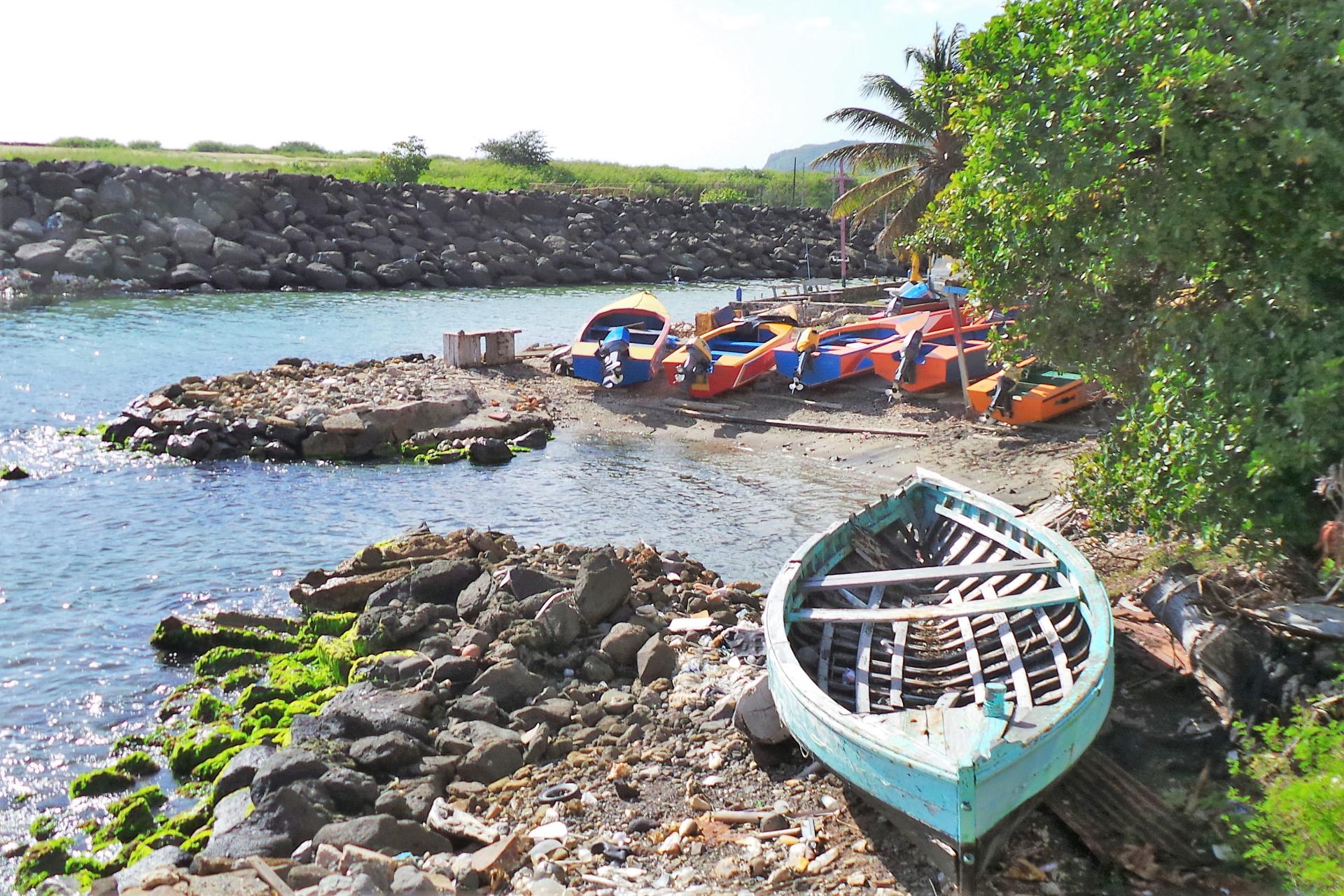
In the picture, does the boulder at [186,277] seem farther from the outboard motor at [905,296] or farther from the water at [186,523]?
the outboard motor at [905,296]

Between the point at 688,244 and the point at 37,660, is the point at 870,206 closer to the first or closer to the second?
the point at 37,660

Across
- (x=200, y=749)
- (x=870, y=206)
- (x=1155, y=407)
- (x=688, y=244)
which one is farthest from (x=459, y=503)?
(x=688, y=244)

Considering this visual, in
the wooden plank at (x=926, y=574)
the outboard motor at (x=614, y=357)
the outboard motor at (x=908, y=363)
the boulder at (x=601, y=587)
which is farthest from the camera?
the outboard motor at (x=614, y=357)

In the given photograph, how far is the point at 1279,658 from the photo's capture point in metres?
7.10

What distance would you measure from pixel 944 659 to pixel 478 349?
718 inches

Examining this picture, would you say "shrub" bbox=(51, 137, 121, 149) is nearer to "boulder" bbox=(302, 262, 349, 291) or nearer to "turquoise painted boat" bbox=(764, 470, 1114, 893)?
"boulder" bbox=(302, 262, 349, 291)

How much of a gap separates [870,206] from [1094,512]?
17816 mm

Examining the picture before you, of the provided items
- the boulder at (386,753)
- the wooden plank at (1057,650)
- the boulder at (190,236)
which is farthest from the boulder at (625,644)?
the boulder at (190,236)

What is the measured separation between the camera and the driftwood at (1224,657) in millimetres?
7109

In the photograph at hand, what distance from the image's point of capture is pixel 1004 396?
17.5 meters

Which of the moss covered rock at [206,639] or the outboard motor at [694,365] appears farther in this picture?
the outboard motor at [694,365]

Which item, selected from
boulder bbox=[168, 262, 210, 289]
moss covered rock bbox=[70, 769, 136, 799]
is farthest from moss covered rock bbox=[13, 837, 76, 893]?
boulder bbox=[168, 262, 210, 289]

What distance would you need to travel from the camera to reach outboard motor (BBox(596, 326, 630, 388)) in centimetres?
2194

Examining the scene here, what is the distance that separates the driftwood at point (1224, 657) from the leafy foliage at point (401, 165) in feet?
190
